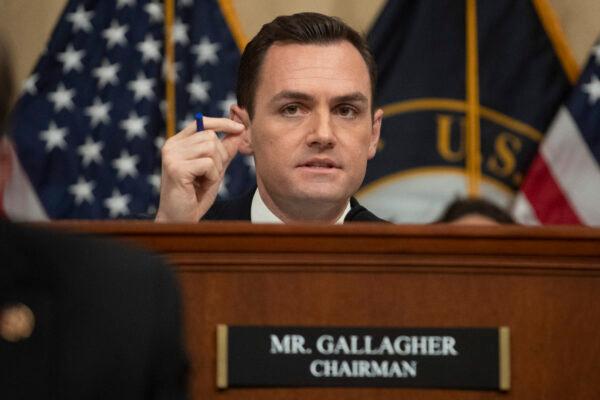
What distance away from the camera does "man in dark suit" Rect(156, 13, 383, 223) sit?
299 centimetres

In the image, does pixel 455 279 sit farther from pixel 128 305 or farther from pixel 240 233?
pixel 128 305

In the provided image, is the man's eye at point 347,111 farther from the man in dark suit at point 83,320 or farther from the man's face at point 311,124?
the man in dark suit at point 83,320

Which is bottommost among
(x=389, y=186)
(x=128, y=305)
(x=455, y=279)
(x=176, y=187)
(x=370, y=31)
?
(x=128, y=305)

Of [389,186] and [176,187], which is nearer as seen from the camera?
[176,187]

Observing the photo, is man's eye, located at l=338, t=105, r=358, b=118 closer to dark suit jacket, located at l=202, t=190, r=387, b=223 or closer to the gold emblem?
dark suit jacket, located at l=202, t=190, r=387, b=223

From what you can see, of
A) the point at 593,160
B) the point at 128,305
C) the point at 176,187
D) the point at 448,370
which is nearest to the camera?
Result: the point at 128,305

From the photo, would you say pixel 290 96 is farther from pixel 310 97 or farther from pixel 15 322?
pixel 15 322

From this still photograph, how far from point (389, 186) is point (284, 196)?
1690 mm

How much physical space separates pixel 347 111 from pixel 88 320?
1.86 m

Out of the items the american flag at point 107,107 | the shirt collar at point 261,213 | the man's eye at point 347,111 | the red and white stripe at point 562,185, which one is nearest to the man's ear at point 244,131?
the shirt collar at point 261,213

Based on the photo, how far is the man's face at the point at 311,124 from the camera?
3035 millimetres

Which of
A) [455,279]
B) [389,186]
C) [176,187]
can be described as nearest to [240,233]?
[455,279]

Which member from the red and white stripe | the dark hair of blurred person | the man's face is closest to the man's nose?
the man's face

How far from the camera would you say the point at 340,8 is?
489 centimetres
